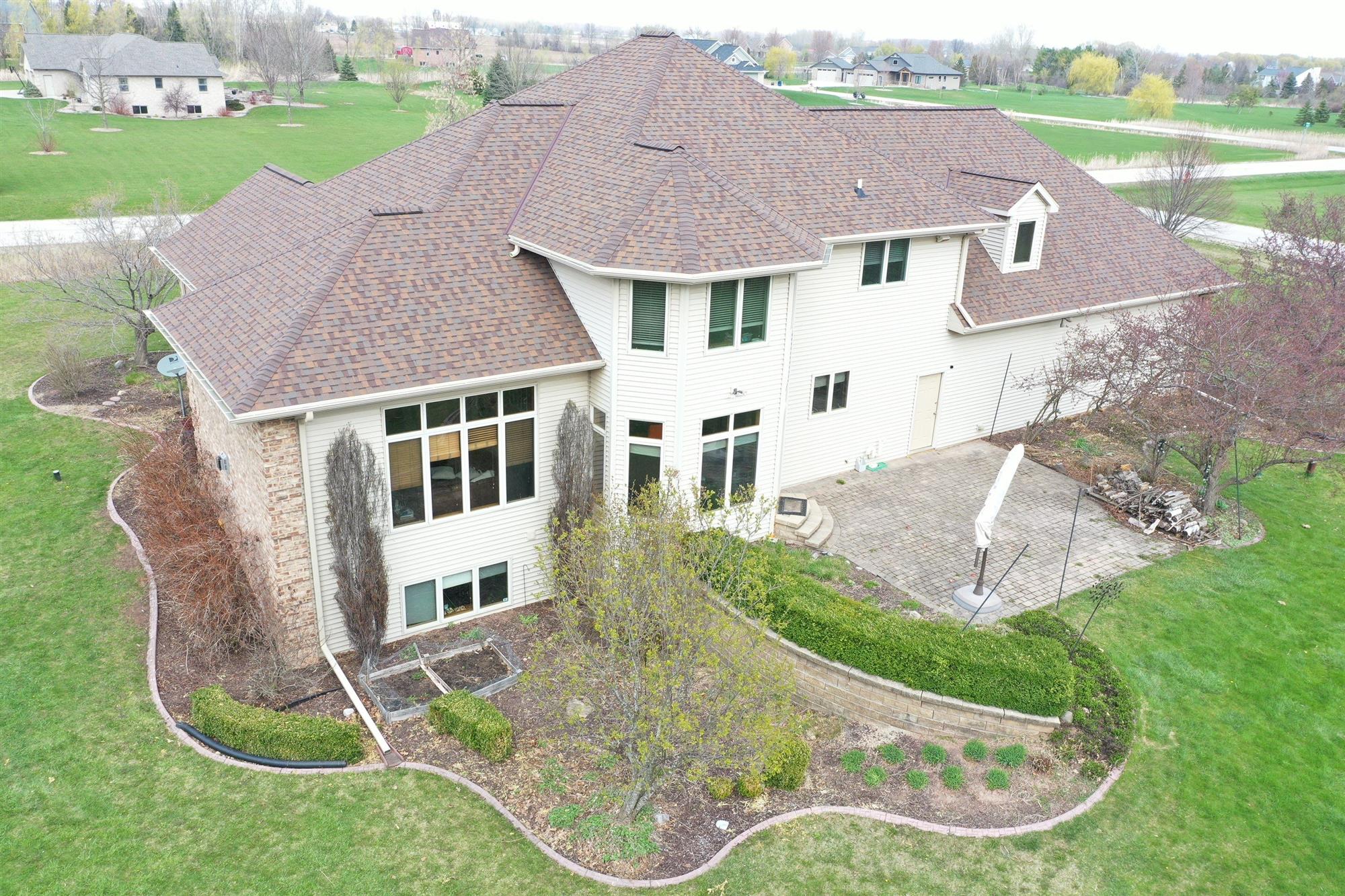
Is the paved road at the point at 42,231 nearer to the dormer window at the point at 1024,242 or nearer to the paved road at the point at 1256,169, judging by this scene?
the dormer window at the point at 1024,242

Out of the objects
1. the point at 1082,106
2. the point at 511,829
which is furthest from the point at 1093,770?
the point at 1082,106

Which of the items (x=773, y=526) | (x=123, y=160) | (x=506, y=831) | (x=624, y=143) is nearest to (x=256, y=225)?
(x=624, y=143)

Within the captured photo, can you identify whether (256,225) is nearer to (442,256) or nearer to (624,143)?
(442,256)

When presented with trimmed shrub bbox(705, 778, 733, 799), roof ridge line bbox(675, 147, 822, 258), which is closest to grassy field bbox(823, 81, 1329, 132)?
roof ridge line bbox(675, 147, 822, 258)

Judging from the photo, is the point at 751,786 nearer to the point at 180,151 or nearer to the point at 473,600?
the point at 473,600

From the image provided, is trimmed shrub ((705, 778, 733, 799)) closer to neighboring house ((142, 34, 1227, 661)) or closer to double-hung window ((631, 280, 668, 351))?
neighboring house ((142, 34, 1227, 661))
